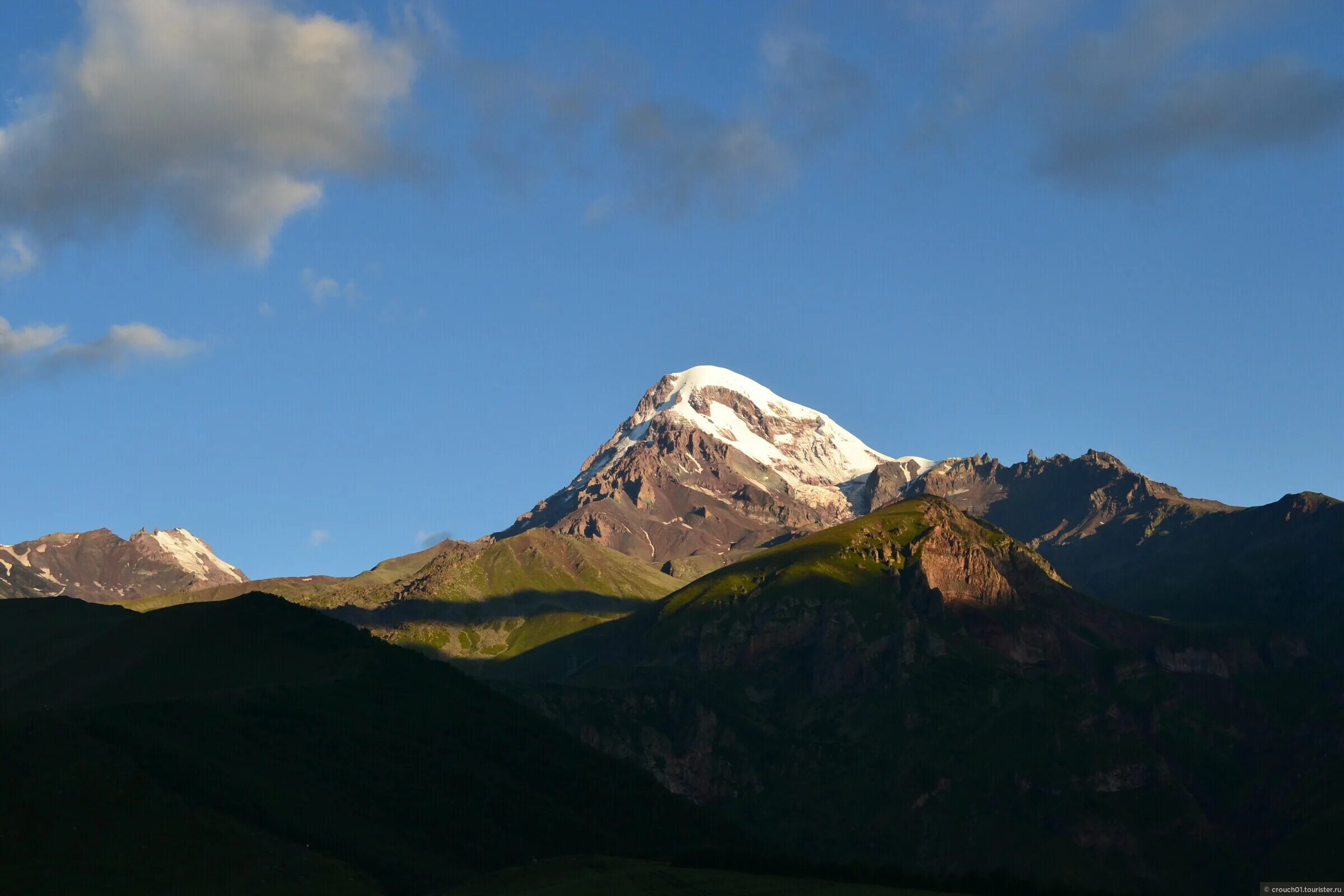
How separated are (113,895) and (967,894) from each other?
112 m

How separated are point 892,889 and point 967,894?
39.3 ft

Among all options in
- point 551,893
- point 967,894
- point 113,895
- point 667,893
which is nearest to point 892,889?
point 967,894

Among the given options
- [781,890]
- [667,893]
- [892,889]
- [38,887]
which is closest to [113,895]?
[38,887]

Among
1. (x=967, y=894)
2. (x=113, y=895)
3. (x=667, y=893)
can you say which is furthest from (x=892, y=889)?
(x=113, y=895)

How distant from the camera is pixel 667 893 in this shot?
199500 mm

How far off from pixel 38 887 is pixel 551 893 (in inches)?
2623

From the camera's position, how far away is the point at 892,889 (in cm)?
19412

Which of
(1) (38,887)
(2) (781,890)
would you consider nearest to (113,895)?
(1) (38,887)

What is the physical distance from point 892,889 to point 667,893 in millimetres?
29207

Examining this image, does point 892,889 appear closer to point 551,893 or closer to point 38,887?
point 551,893

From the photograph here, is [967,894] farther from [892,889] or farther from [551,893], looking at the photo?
[551,893]

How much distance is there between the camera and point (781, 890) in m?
196

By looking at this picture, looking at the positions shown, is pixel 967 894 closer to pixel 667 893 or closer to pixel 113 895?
pixel 667 893

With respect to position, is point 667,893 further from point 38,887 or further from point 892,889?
point 38,887
